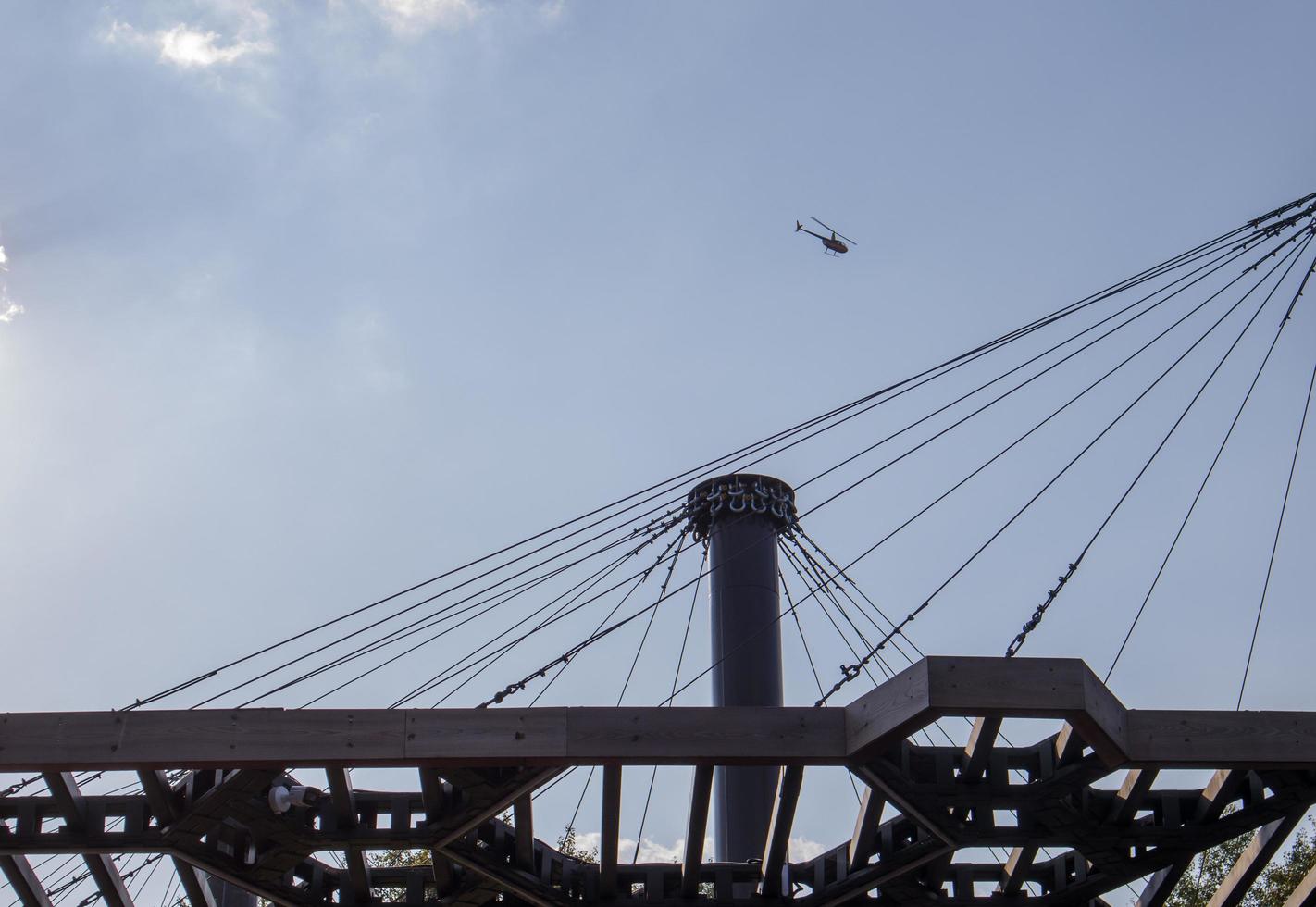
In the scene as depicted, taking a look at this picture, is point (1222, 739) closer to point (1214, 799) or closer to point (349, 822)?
point (1214, 799)

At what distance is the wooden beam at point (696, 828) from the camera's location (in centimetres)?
845

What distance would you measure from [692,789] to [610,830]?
59 centimetres

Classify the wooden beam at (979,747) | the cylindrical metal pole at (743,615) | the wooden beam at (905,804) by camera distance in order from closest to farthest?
1. the wooden beam at (979,747)
2. the wooden beam at (905,804)
3. the cylindrical metal pole at (743,615)

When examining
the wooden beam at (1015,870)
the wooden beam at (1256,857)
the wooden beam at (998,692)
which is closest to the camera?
the wooden beam at (998,692)

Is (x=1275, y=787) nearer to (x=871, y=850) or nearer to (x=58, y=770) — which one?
(x=871, y=850)

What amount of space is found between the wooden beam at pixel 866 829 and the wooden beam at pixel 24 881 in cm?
534

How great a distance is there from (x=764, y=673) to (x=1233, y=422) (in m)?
4.20

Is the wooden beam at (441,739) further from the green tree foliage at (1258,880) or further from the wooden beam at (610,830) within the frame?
the green tree foliage at (1258,880)

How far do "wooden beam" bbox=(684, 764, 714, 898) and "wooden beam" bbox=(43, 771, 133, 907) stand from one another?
11.9 feet

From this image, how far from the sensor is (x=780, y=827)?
8.91 meters

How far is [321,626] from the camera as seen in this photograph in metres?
10.7

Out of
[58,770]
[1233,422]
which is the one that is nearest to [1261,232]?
[1233,422]

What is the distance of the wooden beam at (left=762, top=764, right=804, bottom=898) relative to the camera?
8.57 metres

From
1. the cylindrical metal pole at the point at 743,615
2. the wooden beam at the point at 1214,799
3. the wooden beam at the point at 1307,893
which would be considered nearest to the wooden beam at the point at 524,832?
the cylindrical metal pole at the point at 743,615
